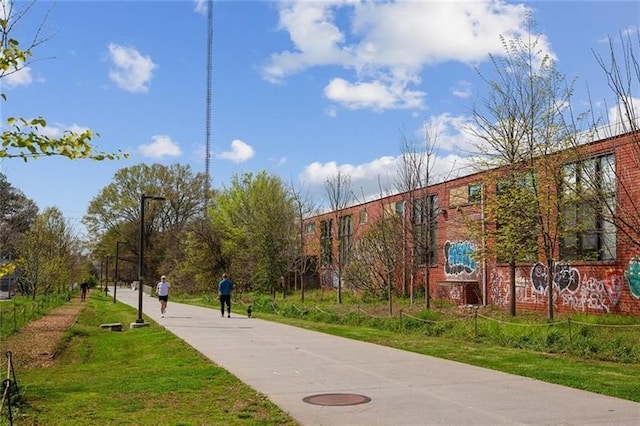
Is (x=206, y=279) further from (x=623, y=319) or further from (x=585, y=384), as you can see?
(x=585, y=384)

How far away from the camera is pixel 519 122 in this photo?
70.0 ft

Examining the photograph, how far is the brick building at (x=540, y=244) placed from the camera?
18000mm

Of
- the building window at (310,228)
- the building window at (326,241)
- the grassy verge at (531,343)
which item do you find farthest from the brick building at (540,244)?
the building window at (310,228)

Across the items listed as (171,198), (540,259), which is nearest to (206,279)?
(171,198)

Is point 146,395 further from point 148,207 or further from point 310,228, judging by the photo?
point 148,207

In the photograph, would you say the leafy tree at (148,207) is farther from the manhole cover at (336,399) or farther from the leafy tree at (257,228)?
the manhole cover at (336,399)

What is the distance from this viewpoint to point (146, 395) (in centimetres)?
904

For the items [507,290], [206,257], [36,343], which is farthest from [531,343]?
[206,257]

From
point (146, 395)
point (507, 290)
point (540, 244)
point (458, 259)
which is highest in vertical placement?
point (540, 244)

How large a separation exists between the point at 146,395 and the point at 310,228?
134ft

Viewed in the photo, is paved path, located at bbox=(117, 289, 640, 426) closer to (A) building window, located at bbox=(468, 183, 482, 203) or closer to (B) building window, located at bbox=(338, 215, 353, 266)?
(A) building window, located at bbox=(468, 183, 482, 203)

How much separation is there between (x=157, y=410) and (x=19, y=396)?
2069 mm

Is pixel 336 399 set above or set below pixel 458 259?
below

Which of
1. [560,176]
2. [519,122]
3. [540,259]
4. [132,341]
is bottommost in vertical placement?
[132,341]
